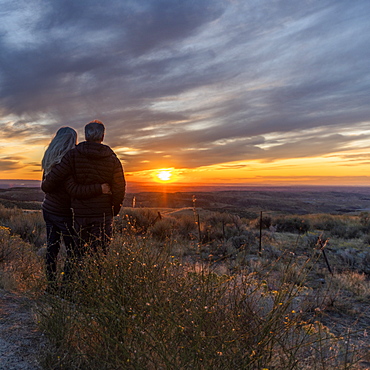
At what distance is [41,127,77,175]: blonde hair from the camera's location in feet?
12.6

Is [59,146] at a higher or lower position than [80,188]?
higher

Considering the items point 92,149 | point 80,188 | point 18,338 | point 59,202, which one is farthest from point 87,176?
point 18,338

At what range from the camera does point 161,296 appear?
227 centimetres

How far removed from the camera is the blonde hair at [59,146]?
151 inches

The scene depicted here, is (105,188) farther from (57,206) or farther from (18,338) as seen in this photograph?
(18,338)

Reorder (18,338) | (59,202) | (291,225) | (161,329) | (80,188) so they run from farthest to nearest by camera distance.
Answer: (291,225)
(59,202)
(80,188)
(18,338)
(161,329)

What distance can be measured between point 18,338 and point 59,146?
2173mm

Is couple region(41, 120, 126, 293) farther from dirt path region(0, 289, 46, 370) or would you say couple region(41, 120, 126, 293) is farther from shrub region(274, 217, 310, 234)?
shrub region(274, 217, 310, 234)

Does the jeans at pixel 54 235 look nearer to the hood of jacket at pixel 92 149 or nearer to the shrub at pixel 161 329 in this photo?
the hood of jacket at pixel 92 149

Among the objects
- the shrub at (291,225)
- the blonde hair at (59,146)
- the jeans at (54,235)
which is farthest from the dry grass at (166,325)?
the shrub at (291,225)

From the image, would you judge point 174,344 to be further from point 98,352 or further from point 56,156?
point 56,156

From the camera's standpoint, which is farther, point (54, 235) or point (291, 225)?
point (291, 225)

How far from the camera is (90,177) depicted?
12.2 ft

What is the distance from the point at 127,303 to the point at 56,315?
0.68 metres
